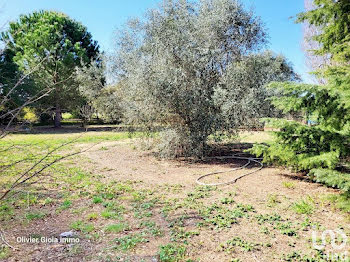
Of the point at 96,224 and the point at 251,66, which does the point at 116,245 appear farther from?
the point at 251,66

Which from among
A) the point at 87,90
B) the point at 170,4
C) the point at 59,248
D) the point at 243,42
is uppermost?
the point at 170,4

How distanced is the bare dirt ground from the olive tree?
194cm

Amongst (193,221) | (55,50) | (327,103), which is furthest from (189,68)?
(55,50)

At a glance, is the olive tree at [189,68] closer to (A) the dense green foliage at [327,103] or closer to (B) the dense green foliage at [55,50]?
(A) the dense green foliage at [327,103]

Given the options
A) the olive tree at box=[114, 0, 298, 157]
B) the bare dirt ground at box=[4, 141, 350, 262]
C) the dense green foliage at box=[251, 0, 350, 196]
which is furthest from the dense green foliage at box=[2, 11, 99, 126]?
the dense green foliage at box=[251, 0, 350, 196]

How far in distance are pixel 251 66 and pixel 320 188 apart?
493 centimetres

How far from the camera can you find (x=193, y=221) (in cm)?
348

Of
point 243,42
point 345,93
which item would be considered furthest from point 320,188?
point 243,42

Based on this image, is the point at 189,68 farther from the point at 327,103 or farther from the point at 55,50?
the point at 55,50

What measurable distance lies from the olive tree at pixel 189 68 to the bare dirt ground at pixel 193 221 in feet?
6.38

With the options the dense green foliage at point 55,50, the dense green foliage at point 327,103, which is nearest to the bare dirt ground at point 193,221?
the dense green foliage at point 327,103

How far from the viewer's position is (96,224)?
3500mm

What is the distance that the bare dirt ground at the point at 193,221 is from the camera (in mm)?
2729

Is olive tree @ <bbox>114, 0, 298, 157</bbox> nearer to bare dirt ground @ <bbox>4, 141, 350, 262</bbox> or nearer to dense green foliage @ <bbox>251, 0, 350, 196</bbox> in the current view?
bare dirt ground @ <bbox>4, 141, 350, 262</bbox>
